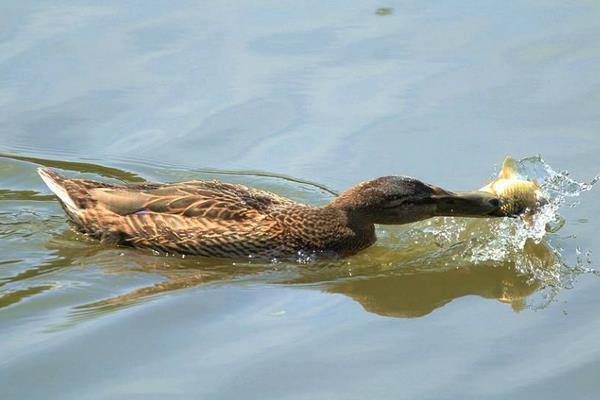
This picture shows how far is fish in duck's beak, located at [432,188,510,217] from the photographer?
10.6m

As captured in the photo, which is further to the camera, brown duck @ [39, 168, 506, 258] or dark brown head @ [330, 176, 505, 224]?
brown duck @ [39, 168, 506, 258]

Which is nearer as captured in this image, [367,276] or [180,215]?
[367,276]

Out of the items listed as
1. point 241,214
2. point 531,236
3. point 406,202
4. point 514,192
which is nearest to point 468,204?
point 514,192

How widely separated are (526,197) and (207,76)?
4079 millimetres

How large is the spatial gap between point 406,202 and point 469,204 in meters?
0.52

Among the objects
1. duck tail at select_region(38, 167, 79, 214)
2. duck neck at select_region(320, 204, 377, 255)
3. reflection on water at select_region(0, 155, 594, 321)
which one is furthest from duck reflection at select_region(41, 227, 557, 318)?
duck tail at select_region(38, 167, 79, 214)

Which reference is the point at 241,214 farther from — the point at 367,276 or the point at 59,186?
the point at 59,186

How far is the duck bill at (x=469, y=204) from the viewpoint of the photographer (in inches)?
418

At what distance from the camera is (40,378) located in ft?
27.8

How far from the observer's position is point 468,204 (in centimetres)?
1063

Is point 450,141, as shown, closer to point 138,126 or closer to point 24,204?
point 138,126

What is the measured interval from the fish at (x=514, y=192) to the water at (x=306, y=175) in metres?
0.17

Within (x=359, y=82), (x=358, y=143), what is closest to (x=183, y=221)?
(x=358, y=143)

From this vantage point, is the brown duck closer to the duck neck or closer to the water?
the duck neck
